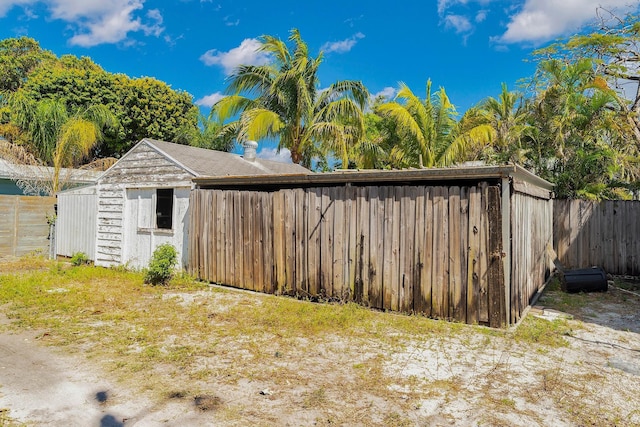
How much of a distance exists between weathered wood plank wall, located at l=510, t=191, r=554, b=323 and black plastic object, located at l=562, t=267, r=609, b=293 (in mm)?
529

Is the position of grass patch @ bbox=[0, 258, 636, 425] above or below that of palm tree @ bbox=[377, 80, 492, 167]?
below

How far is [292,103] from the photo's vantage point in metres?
15.3

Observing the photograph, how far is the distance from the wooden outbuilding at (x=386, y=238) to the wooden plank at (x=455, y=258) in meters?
0.01

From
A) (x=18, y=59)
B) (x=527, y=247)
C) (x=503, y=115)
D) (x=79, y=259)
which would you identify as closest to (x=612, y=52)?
(x=503, y=115)

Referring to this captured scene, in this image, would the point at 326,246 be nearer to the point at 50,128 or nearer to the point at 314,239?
the point at 314,239

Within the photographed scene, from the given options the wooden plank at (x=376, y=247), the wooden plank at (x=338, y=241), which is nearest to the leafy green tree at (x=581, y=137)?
the wooden plank at (x=376, y=247)

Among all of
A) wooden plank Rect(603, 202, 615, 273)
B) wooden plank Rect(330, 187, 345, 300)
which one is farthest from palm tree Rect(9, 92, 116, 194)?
wooden plank Rect(603, 202, 615, 273)

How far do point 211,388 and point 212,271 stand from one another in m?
5.02

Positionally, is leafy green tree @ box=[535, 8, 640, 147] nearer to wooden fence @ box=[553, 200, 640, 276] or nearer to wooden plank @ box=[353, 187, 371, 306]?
wooden fence @ box=[553, 200, 640, 276]

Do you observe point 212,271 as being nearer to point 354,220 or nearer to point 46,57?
point 354,220

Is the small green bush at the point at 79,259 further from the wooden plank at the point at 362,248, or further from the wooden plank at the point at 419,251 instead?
the wooden plank at the point at 419,251

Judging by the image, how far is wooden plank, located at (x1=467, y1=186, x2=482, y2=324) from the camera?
18.6ft

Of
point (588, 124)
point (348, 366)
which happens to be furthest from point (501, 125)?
point (348, 366)

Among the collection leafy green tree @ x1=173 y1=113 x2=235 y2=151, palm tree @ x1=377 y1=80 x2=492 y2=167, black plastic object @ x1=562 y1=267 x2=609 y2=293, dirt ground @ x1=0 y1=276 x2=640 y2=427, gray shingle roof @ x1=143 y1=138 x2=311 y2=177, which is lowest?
dirt ground @ x1=0 y1=276 x2=640 y2=427
